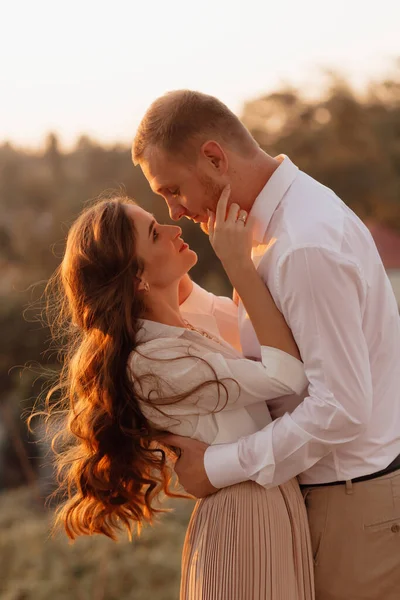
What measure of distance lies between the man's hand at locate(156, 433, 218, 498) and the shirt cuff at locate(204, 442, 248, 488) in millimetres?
23

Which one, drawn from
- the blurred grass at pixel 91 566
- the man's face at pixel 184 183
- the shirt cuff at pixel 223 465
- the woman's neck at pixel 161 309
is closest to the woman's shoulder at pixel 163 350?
the woman's neck at pixel 161 309

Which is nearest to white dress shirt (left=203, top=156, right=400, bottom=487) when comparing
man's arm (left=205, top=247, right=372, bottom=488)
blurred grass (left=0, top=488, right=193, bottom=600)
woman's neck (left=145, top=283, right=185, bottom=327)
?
man's arm (left=205, top=247, right=372, bottom=488)

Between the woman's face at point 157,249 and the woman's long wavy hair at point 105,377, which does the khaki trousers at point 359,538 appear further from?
the woman's face at point 157,249

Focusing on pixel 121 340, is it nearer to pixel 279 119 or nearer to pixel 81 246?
pixel 81 246

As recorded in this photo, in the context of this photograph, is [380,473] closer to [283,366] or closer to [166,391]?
[283,366]

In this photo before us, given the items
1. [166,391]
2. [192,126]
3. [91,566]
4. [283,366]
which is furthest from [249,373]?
[91,566]

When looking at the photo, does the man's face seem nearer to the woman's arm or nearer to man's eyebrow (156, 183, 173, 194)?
man's eyebrow (156, 183, 173, 194)

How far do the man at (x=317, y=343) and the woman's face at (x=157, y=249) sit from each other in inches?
4.1

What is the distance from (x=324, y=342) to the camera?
212 centimetres

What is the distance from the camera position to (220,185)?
2422mm

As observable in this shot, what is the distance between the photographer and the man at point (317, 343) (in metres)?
2.13

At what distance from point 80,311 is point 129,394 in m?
0.33

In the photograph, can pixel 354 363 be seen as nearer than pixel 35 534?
Yes

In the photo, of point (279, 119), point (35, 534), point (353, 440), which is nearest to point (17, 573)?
point (35, 534)
